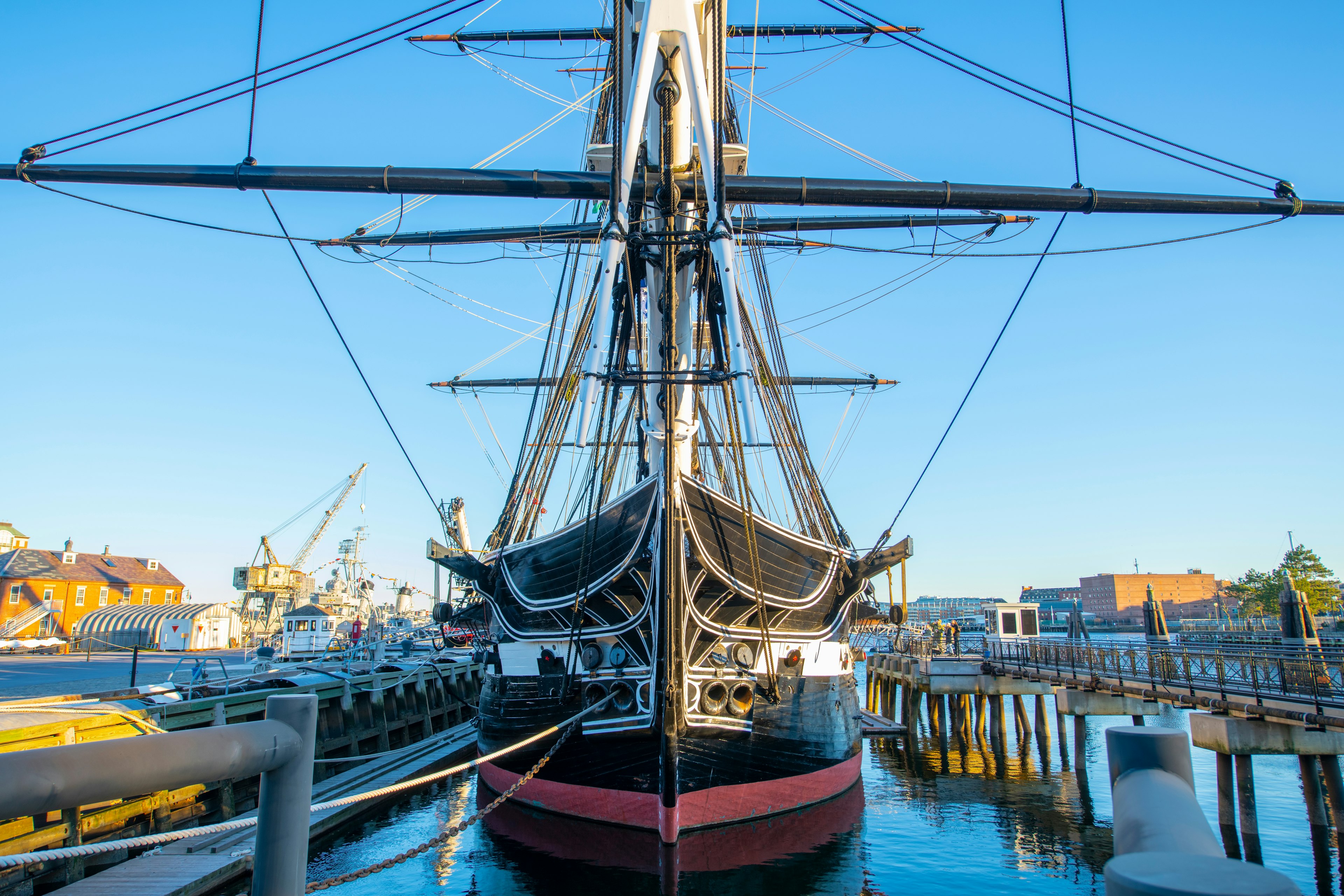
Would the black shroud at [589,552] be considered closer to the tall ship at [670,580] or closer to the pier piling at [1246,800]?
the tall ship at [670,580]

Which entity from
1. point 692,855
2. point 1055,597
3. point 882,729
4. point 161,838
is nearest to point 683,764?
point 692,855

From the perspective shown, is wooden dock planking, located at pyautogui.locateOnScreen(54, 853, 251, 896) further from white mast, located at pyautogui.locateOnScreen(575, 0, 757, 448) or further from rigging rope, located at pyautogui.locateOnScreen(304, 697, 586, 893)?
white mast, located at pyautogui.locateOnScreen(575, 0, 757, 448)

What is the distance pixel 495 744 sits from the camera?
11.8m

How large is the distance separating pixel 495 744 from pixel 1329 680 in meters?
13.1

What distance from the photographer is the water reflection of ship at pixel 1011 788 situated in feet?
39.7

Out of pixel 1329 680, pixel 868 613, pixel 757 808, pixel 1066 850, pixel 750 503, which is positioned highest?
pixel 750 503

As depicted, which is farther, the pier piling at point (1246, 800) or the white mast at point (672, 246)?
the pier piling at point (1246, 800)

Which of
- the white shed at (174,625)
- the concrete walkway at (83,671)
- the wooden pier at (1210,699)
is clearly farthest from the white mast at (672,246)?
the white shed at (174,625)

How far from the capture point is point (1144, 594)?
12088cm

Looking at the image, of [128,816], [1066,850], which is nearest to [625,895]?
[128,816]

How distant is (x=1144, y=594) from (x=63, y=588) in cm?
13285

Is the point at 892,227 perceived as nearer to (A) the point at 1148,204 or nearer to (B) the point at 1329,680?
(A) the point at 1148,204

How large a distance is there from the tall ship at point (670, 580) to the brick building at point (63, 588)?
146 ft

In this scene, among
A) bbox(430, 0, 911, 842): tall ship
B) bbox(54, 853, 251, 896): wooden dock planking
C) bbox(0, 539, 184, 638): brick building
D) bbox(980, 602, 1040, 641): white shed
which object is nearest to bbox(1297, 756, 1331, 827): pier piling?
bbox(430, 0, 911, 842): tall ship
